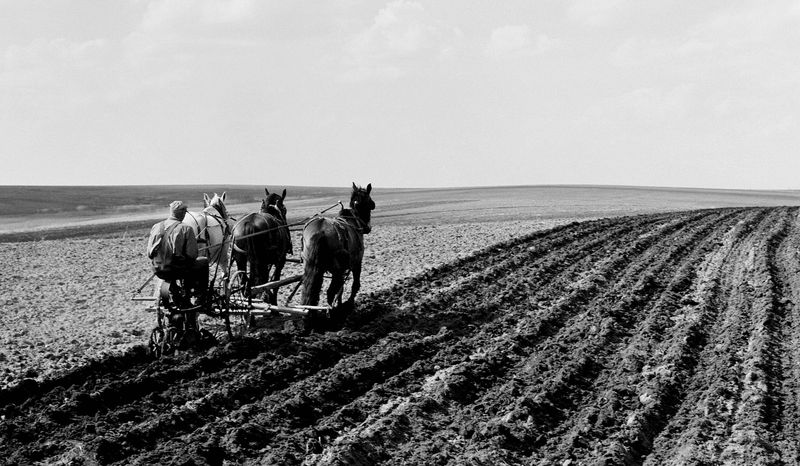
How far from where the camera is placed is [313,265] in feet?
39.8

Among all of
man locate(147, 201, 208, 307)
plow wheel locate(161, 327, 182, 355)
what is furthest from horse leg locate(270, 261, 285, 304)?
plow wheel locate(161, 327, 182, 355)

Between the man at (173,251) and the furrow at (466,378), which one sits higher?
the man at (173,251)

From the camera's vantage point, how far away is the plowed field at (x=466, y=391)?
707 cm

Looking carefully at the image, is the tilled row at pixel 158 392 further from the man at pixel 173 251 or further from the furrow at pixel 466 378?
the furrow at pixel 466 378

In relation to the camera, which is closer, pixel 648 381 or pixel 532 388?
pixel 532 388

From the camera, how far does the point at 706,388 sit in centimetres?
891

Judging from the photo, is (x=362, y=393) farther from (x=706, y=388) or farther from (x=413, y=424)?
(x=706, y=388)

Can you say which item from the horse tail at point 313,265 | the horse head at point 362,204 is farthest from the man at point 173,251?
the horse head at point 362,204

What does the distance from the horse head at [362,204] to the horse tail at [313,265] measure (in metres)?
1.52

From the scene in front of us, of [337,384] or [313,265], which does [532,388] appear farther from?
[313,265]

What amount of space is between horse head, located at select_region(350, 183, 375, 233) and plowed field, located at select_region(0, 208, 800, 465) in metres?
1.38

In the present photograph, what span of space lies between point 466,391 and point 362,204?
18.7 ft

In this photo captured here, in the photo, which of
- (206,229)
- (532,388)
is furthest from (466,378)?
(206,229)

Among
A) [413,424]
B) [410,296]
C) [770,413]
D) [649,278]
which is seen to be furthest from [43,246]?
[770,413]
